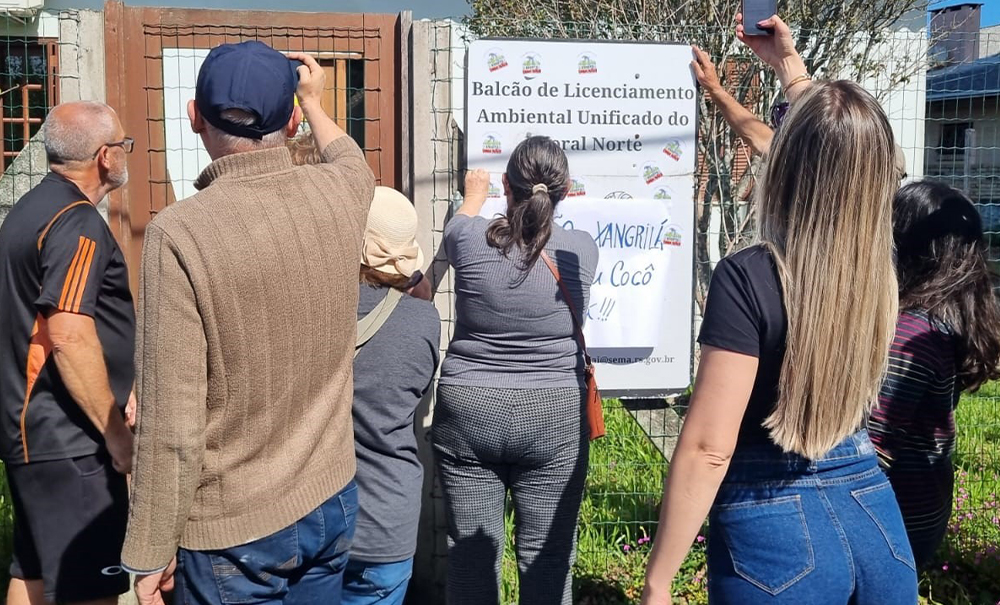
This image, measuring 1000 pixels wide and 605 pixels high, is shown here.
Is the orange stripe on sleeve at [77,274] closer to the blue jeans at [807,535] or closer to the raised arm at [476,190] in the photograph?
the raised arm at [476,190]

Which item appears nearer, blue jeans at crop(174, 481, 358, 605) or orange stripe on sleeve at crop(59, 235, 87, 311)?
blue jeans at crop(174, 481, 358, 605)

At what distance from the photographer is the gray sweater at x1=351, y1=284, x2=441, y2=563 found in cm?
277

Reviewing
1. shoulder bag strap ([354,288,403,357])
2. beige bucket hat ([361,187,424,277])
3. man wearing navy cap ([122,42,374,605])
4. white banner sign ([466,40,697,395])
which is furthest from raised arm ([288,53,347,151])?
white banner sign ([466,40,697,395])

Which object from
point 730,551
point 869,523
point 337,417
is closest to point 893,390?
point 869,523

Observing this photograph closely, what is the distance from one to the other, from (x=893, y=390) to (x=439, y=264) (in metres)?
1.92

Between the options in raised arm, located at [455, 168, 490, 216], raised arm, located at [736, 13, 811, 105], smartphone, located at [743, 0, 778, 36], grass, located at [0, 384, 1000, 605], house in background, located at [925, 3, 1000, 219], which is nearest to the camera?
raised arm, located at [736, 13, 811, 105]

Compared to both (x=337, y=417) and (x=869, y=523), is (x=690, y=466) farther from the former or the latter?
(x=337, y=417)

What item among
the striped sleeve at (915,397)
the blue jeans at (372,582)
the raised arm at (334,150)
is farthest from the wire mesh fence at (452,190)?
the raised arm at (334,150)

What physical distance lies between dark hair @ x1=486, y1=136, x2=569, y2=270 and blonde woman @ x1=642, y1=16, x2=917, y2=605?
1.33 m

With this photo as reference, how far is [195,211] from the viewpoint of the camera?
72.2 inches

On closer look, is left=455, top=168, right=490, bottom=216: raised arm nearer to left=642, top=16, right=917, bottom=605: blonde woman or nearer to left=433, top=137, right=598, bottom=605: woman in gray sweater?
left=433, top=137, right=598, bottom=605: woman in gray sweater

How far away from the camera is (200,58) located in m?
3.94

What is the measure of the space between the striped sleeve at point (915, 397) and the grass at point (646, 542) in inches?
67.5

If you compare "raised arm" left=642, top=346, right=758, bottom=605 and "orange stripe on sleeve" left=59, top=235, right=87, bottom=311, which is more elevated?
"orange stripe on sleeve" left=59, top=235, right=87, bottom=311
